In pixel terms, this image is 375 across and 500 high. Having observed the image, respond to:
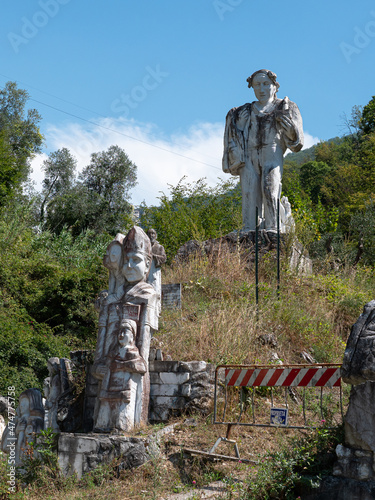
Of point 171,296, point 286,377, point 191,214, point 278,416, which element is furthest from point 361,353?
point 191,214

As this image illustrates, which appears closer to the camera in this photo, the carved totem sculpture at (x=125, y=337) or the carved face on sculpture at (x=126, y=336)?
the carved totem sculpture at (x=125, y=337)

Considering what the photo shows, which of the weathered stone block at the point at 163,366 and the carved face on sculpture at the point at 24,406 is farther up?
the weathered stone block at the point at 163,366

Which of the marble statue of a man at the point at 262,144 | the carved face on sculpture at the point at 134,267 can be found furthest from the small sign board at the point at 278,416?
the marble statue of a man at the point at 262,144

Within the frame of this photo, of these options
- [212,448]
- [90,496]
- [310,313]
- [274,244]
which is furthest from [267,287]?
[90,496]

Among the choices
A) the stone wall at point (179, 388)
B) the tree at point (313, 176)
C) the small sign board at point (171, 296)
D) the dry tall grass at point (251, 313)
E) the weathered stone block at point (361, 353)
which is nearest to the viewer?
the weathered stone block at point (361, 353)

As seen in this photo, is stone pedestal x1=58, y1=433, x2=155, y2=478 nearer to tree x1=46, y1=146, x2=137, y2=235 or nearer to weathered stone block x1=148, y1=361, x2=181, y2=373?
weathered stone block x1=148, y1=361, x2=181, y2=373

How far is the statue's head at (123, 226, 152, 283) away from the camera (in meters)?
7.31

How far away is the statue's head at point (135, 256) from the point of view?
288 inches

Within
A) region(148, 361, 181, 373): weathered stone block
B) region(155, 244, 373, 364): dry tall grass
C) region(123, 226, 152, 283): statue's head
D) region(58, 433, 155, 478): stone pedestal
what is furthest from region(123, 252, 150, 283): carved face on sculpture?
region(58, 433, 155, 478): stone pedestal

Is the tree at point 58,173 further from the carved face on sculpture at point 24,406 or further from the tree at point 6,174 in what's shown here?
the carved face on sculpture at point 24,406

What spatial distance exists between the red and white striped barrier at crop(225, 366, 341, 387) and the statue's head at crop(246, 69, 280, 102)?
756cm

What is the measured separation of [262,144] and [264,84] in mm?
1272

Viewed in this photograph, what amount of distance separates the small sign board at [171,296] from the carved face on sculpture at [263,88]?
16.4ft

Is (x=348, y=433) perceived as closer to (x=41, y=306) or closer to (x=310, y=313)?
(x=310, y=313)
